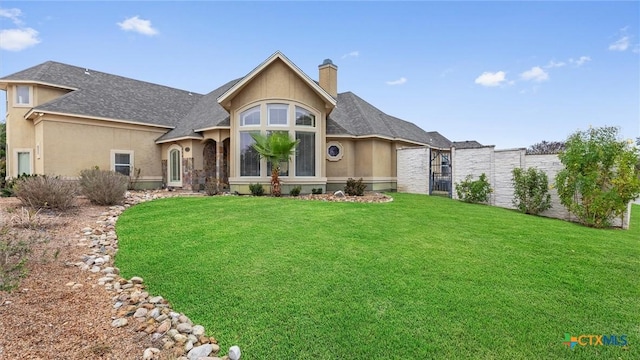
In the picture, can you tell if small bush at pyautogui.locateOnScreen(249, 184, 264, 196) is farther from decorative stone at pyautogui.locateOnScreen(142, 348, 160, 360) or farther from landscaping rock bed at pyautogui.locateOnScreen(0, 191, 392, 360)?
decorative stone at pyautogui.locateOnScreen(142, 348, 160, 360)

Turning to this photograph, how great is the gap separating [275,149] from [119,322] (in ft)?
31.1

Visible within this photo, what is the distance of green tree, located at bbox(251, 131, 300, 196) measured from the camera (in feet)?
41.7

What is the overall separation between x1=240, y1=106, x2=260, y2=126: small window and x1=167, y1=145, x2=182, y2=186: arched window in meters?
5.82

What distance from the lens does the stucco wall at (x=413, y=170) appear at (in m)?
16.7

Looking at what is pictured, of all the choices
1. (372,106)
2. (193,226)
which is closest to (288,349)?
(193,226)

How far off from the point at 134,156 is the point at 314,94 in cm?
1141

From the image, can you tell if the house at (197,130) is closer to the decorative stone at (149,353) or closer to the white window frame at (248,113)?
the white window frame at (248,113)

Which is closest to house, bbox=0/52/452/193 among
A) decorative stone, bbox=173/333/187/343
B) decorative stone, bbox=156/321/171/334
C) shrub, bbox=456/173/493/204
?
shrub, bbox=456/173/493/204

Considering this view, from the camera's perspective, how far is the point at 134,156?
1775 cm

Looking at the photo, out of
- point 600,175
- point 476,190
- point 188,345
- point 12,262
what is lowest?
point 188,345

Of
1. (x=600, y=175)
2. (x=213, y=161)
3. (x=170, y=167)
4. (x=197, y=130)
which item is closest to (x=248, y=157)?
(x=197, y=130)

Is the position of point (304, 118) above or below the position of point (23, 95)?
below

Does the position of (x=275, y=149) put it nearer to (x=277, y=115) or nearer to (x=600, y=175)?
(x=277, y=115)

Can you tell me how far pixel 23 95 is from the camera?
16.9 meters
